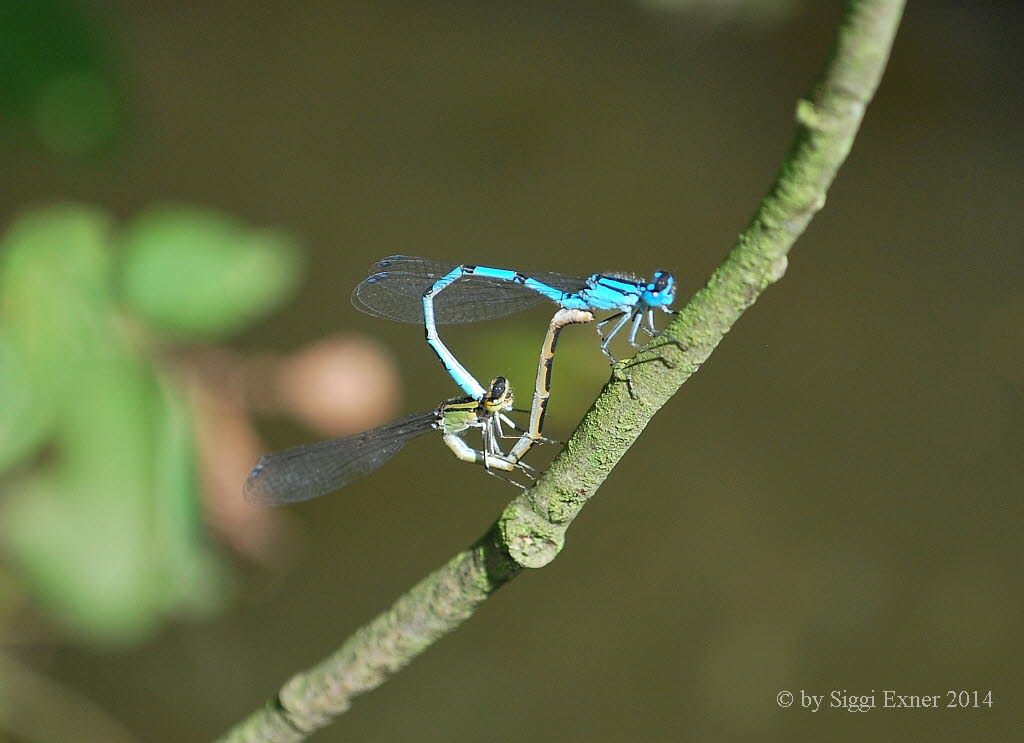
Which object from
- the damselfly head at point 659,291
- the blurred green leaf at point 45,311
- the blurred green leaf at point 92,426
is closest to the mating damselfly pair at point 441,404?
the damselfly head at point 659,291

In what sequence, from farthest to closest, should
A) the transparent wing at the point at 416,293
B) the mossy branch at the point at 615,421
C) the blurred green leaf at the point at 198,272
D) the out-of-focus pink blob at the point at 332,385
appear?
1. the out-of-focus pink blob at the point at 332,385
2. the transparent wing at the point at 416,293
3. the blurred green leaf at the point at 198,272
4. the mossy branch at the point at 615,421

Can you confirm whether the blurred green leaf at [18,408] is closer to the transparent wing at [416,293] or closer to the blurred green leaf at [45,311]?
the blurred green leaf at [45,311]

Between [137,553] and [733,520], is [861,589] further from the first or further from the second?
[137,553]

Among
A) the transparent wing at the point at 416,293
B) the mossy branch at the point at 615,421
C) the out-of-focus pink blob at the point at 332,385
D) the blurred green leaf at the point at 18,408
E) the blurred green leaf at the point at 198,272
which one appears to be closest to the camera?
the mossy branch at the point at 615,421

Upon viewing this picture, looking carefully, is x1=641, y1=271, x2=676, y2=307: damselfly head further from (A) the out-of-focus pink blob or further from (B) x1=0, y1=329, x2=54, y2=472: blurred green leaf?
(B) x1=0, y1=329, x2=54, y2=472: blurred green leaf

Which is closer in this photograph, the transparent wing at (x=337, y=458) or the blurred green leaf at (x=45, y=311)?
A: the blurred green leaf at (x=45, y=311)

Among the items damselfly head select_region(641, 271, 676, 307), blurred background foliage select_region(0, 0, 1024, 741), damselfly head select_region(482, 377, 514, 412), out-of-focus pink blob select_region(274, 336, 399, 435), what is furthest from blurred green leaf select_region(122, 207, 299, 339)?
damselfly head select_region(641, 271, 676, 307)
